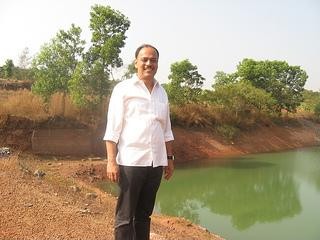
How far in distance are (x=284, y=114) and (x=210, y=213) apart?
17.1m

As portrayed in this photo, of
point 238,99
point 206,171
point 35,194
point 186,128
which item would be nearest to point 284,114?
point 238,99

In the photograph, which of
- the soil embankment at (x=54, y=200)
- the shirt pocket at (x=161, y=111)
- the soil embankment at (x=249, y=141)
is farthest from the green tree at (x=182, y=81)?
the shirt pocket at (x=161, y=111)

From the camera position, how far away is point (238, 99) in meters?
18.4

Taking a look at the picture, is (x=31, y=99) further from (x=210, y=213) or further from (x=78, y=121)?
(x=210, y=213)

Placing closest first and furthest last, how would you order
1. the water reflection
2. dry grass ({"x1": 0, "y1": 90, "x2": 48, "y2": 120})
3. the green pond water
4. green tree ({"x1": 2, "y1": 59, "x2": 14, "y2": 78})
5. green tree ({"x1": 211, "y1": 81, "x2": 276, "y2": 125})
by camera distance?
1. the green pond water
2. the water reflection
3. dry grass ({"x1": 0, "y1": 90, "x2": 48, "y2": 120})
4. green tree ({"x1": 211, "y1": 81, "x2": 276, "y2": 125})
5. green tree ({"x1": 2, "y1": 59, "x2": 14, "y2": 78})

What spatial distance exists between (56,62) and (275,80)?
14.3m

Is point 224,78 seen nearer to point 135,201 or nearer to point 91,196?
point 91,196

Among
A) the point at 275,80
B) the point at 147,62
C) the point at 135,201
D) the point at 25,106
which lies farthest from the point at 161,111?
the point at 275,80

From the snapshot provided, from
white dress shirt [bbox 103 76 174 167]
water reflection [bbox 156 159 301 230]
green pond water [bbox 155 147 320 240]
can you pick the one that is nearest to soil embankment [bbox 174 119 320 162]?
green pond water [bbox 155 147 320 240]

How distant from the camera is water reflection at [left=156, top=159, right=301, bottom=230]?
8422 mm

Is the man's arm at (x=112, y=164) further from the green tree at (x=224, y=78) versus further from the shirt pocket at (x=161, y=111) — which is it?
the green tree at (x=224, y=78)

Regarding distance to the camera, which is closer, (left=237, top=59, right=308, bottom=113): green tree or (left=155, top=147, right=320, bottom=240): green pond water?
(left=155, top=147, right=320, bottom=240): green pond water

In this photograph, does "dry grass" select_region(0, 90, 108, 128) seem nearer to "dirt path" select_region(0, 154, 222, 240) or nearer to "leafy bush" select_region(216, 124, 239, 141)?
"dirt path" select_region(0, 154, 222, 240)

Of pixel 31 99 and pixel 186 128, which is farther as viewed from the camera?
pixel 186 128
